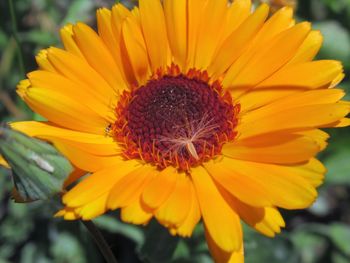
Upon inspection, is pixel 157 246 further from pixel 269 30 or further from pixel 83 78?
pixel 269 30

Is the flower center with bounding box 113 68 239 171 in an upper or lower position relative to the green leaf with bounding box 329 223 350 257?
upper

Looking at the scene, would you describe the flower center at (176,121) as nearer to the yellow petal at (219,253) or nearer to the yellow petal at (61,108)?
the yellow petal at (61,108)

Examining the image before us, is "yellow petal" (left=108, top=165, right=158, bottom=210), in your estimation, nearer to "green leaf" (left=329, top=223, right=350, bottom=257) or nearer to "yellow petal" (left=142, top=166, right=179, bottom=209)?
"yellow petal" (left=142, top=166, right=179, bottom=209)

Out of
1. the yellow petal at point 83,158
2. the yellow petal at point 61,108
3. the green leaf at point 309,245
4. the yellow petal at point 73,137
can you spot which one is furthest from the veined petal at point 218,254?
the green leaf at point 309,245

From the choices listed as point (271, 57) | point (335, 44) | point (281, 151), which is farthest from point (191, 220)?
point (335, 44)

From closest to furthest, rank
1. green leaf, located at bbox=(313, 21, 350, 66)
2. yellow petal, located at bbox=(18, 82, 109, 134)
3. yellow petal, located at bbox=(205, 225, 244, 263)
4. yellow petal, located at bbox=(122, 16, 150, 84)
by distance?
yellow petal, located at bbox=(205, 225, 244, 263) < yellow petal, located at bbox=(18, 82, 109, 134) < yellow petal, located at bbox=(122, 16, 150, 84) < green leaf, located at bbox=(313, 21, 350, 66)

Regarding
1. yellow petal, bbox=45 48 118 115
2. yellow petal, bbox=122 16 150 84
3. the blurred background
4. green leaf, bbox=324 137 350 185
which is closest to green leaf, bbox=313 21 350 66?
the blurred background
